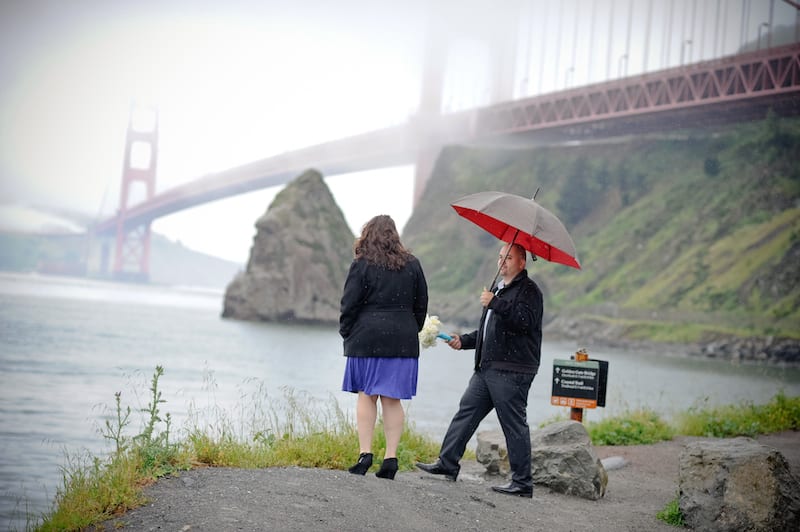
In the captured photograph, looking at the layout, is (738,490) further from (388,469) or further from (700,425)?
(700,425)

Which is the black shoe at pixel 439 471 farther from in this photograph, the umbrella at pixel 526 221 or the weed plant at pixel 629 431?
the weed plant at pixel 629 431

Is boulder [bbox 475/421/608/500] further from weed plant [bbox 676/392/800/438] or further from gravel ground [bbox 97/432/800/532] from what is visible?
weed plant [bbox 676/392/800/438]

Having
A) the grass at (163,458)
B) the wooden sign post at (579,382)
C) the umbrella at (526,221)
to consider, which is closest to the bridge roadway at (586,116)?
the wooden sign post at (579,382)

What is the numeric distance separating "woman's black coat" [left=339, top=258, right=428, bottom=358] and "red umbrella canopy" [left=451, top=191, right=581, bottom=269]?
0.61 metres

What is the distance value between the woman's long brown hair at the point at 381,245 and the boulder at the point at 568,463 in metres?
2.00

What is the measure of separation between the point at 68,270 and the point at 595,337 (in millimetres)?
57798

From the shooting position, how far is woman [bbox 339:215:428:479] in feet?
18.7

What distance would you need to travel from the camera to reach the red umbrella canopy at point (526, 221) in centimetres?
591

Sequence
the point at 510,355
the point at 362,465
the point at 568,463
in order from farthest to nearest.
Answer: the point at 568,463 → the point at 510,355 → the point at 362,465

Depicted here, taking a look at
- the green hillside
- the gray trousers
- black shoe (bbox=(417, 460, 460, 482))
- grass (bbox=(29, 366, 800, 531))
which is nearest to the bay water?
grass (bbox=(29, 366, 800, 531))

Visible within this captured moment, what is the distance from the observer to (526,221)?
5.92m

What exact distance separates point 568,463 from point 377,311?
201cm

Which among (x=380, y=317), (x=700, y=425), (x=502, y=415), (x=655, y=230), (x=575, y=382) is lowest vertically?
(x=700, y=425)

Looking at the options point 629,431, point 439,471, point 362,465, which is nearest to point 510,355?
point 439,471
